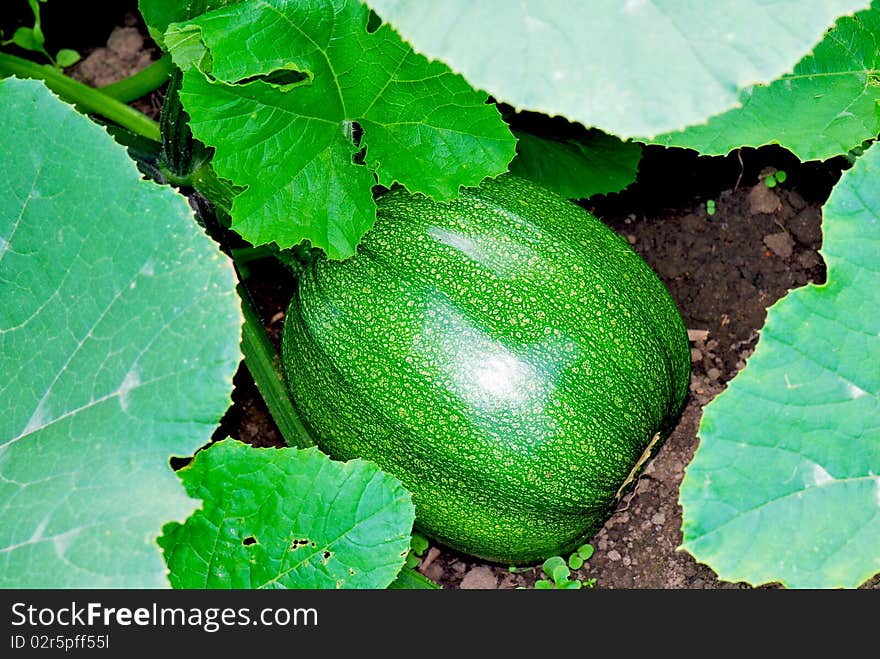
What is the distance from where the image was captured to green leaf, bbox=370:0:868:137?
5.10 ft

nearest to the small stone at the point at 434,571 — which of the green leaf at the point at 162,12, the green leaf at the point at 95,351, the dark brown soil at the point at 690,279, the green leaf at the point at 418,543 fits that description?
the dark brown soil at the point at 690,279

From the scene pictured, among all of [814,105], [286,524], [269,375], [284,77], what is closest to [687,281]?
[814,105]

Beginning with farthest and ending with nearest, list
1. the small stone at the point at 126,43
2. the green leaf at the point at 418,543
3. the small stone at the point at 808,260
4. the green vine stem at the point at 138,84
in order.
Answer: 1. the small stone at the point at 126,43
2. the green vine stem at the point at 138,84
3. the small stone at the point at 808,260
4. the green leaf at the point at 418,543

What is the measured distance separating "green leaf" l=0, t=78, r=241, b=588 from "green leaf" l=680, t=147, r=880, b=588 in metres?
0.88

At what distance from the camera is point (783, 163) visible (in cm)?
299

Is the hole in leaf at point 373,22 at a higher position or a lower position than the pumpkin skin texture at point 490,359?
higher

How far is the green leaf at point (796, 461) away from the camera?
1.77 meters

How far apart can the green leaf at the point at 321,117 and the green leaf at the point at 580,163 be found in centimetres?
58

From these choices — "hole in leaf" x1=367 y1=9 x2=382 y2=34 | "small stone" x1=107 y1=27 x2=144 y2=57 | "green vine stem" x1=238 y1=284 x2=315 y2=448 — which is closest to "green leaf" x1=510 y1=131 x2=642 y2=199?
"hole in leaf" x1=367 y1=9 x2=382 y2=34

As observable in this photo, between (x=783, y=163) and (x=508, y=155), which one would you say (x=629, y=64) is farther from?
(x=783, y=163)

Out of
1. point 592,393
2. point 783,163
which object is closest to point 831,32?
point 783,163

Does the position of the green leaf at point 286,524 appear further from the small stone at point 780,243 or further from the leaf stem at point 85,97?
the small stone at point 780,243

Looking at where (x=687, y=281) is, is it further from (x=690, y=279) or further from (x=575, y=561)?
(x=575, y=561)

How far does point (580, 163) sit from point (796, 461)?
1.28 m
